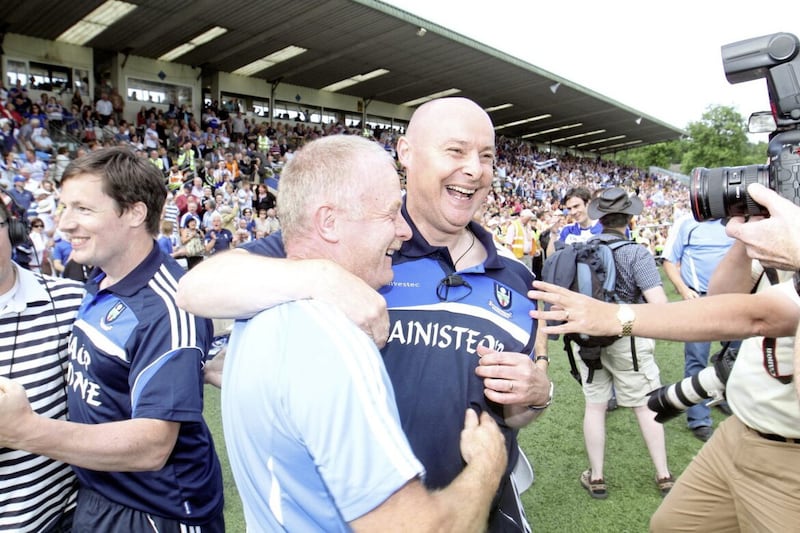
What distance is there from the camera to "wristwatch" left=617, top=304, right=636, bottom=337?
6.56ft

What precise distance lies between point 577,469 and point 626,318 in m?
2.75

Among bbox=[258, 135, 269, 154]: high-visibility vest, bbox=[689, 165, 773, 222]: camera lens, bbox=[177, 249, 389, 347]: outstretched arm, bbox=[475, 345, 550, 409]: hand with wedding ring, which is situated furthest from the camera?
bbox=[258, 135, 269, 154]: high-visibility vest

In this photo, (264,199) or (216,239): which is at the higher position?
(264,199)

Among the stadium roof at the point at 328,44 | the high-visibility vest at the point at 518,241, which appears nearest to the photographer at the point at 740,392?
the high-visibility vest at the point at 518,241

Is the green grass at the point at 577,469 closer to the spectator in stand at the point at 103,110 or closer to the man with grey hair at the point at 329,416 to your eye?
the man with grey hair at the point at 329,416

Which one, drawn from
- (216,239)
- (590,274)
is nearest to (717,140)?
(216,239)

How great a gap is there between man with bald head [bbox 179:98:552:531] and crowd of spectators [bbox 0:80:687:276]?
17.9ft

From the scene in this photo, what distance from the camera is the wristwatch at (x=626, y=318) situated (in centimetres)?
200

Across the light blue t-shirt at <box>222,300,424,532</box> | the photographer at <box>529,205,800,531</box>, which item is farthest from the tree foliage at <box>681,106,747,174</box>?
the light blue t-shirt at <box>222,300,424,532</box>

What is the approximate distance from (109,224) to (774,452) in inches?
110

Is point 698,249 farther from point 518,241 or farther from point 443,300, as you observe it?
point 518,241

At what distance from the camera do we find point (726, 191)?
185 cm

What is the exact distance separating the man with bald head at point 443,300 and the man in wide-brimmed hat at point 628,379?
1.97 metres

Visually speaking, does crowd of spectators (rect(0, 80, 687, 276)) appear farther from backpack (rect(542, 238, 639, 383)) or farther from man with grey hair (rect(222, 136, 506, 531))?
man with grey hair (rect(222, 136, 506, 531))
